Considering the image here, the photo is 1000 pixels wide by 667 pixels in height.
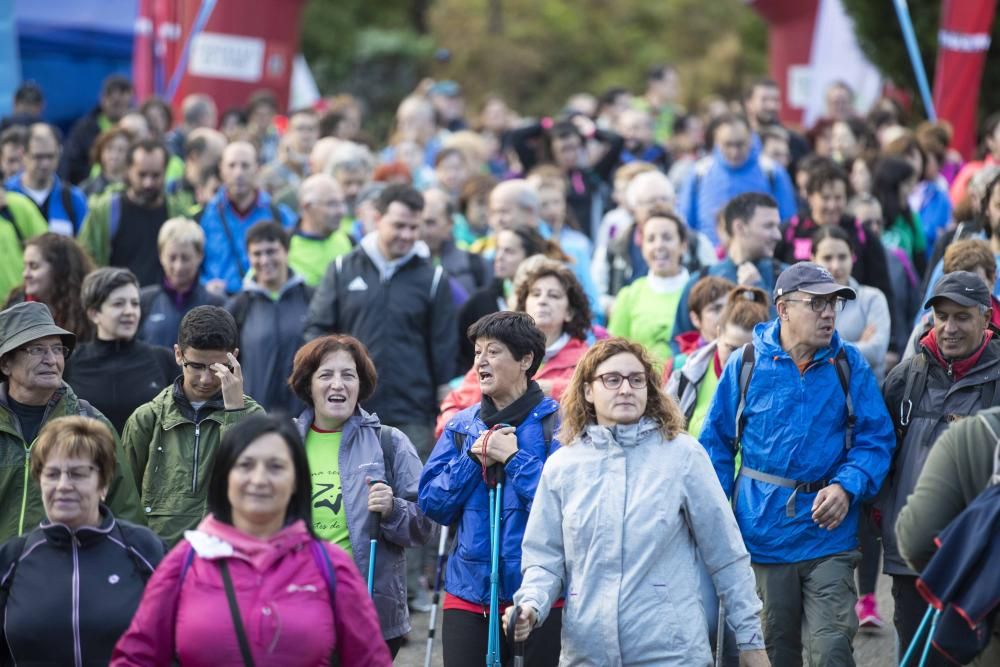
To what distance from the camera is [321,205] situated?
10984mm

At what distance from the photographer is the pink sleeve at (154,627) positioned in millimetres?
5000

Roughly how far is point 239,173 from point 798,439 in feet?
19.4

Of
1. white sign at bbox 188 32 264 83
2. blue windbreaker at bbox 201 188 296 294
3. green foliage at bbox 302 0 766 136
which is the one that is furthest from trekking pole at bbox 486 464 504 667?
green foliage at bbox 302 0 766 136

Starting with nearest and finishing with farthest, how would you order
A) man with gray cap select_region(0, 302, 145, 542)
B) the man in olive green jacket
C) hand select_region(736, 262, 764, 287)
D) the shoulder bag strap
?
the shoulder bag strap
the man in olive green jacket
man with gray cap select_region(0, 302, 145, 542)
hand select_region(736, 262, 764, 287)

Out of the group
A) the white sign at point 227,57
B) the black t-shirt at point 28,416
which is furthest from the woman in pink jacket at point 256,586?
the white sign at point 227,57

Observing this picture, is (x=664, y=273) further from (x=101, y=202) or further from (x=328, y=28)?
(x=328, y=28)

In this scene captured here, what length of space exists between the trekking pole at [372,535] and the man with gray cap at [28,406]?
0.97 meters

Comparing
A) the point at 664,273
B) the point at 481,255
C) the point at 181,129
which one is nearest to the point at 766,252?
the point at 664,273

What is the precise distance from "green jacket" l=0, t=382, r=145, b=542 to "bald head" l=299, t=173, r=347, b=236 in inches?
180

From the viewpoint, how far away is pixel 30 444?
6.58 m

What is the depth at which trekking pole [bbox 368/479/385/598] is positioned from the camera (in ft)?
21.5

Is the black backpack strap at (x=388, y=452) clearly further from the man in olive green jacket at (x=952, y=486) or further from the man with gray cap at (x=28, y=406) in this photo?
the man in olive green jacket at (x=952, y=486)

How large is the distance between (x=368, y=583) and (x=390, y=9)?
3205cm

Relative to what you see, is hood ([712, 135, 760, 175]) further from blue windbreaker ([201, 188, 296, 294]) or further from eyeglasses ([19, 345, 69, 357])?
eyeglasses ([19, 345, 69, 357])
